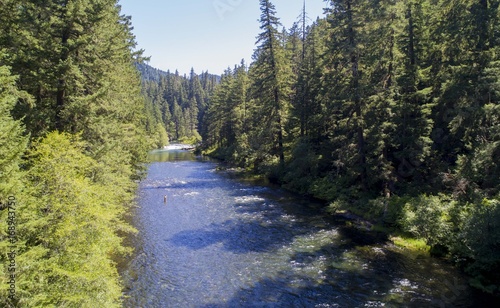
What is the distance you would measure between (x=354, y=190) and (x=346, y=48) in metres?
11.7

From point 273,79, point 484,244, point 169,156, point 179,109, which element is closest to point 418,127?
point 484,244

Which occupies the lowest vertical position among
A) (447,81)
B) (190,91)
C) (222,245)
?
(222,245)

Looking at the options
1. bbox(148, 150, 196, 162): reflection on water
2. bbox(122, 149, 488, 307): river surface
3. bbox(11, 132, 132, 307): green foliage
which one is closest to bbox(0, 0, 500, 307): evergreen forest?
bbox(11, 132, 132, 307): green foliage

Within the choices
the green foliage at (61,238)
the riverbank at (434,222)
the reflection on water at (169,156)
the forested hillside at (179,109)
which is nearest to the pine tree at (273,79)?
the riverbank at (434,222)

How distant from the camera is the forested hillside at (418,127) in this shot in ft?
57.3

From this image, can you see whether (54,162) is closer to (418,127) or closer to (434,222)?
(434,222)

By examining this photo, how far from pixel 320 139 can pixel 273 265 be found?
77.3 feet

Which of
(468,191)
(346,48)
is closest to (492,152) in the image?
(468,191)

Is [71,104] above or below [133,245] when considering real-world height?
above

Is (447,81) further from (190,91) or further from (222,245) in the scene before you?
(190,91)

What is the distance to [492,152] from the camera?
16250 mm

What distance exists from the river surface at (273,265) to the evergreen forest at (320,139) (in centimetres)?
164

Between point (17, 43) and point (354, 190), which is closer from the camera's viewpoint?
point (17, 43)

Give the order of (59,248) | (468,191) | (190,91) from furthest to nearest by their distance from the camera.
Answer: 1. (190,91)
2. (468,191)
3. (59,248)
